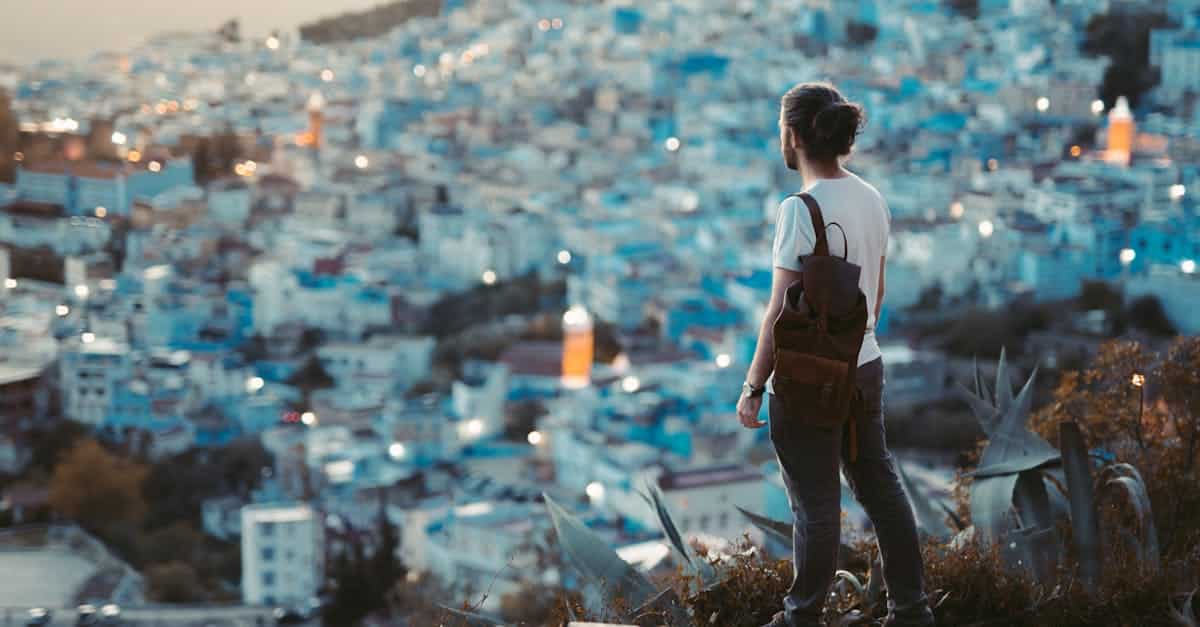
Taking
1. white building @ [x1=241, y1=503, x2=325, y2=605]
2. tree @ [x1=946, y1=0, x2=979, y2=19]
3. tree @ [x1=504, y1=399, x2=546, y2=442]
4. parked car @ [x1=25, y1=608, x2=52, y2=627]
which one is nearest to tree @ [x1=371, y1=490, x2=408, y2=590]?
white building @ [x1=241, y1=503, x2=325, y2=605]

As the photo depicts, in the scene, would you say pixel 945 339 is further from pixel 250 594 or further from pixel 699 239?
pixel 250 594

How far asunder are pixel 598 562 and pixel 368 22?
1776 inches

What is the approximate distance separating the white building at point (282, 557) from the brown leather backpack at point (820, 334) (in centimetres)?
906

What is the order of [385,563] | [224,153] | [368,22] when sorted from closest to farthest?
[385,563]
[224,153]
[368,22]

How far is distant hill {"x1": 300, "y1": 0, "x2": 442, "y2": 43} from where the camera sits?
146ft

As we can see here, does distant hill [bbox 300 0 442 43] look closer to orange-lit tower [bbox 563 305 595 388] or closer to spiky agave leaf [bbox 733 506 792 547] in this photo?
orange-lit tower [bbox 563 305 595 388]

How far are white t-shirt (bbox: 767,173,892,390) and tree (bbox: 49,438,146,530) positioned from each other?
37.6 feet

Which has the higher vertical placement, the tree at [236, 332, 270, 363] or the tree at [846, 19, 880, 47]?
the tree at [846, 19, 880, 47]

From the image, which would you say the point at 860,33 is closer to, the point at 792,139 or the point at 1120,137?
the point at 1120,137

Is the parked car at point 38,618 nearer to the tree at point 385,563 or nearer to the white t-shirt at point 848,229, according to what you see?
the tree at point 385,563

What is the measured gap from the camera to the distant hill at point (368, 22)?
44.5 m

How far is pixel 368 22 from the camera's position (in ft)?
151

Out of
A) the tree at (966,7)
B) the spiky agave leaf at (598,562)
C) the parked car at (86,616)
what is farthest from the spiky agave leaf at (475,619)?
the tree at (966,7)

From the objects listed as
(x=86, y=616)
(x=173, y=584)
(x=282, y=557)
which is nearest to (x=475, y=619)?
(x=86, y=616)
